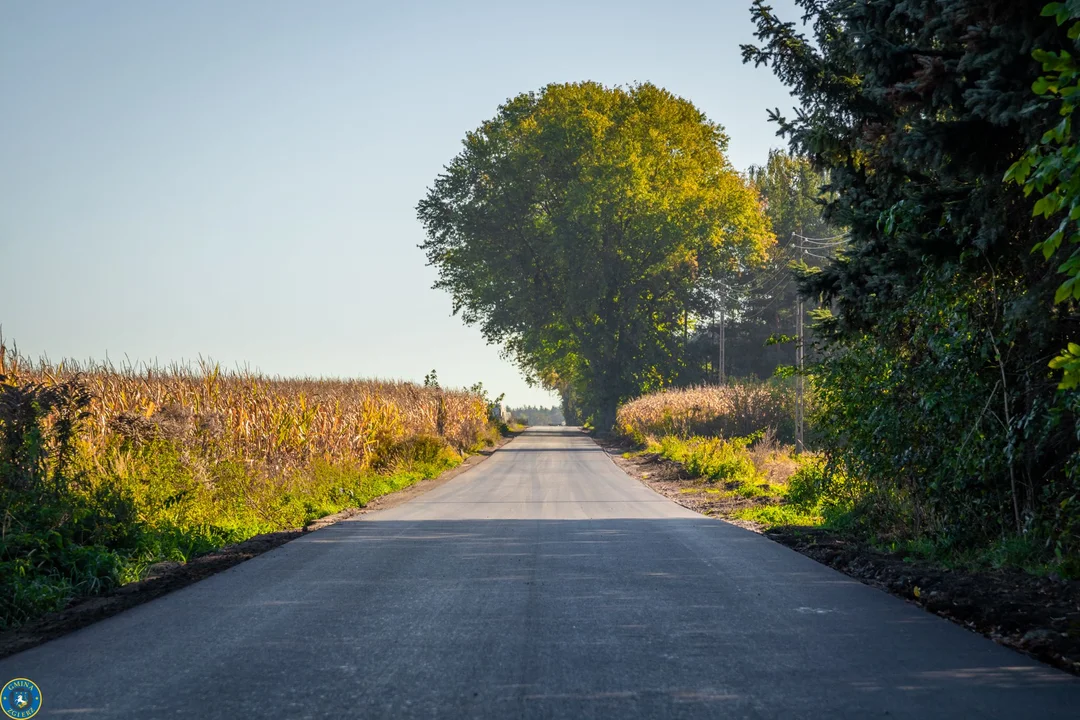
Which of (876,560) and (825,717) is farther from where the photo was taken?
(876,560)

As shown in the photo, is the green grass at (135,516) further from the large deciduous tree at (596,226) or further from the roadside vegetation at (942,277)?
the large deciduous tree at (596,226)

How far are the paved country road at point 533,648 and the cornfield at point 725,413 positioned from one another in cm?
2802

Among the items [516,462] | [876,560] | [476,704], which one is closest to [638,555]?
[876,560]

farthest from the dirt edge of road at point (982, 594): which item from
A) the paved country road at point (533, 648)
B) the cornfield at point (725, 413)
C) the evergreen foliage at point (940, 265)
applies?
the cornfield at point (725, 413)

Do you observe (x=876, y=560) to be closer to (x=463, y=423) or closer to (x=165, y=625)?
(x=165, y=625)

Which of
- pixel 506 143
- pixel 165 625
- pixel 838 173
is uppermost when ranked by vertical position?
pixel 506 143

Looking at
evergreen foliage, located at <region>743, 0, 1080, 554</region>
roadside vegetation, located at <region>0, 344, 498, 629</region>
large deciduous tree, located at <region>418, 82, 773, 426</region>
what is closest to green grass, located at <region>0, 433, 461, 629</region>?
roadside vegetation, located at <region>0, 344, 498, 629</region>

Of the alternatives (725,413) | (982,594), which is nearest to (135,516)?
(982,594)

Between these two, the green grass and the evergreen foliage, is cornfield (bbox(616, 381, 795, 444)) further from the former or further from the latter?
the evergreen foliage

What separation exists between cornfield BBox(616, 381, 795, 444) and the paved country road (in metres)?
28.0

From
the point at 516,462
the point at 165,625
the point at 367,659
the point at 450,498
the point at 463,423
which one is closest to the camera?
the point at 367,659

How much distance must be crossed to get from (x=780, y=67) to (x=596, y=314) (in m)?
49.4

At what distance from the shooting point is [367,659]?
627 centimetres

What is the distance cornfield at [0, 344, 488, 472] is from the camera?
50.7 feet
